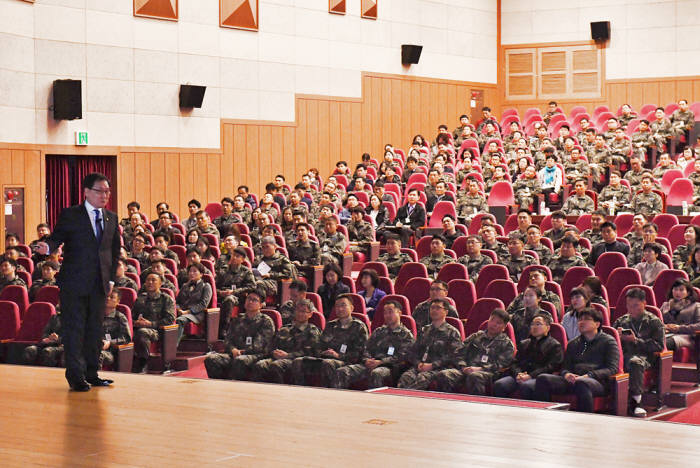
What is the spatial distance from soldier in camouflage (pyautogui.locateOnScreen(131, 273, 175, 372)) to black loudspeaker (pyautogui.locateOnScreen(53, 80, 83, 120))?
2737mm

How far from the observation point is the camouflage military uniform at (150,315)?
483cm

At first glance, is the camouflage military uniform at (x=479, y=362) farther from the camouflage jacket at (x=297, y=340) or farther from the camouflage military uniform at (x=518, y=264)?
the camouflage military uniform at (x=518, y=264)

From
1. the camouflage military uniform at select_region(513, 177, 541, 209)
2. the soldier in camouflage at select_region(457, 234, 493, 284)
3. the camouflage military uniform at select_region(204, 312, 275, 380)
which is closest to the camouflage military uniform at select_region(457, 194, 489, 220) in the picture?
the camouflage military uniform at select_region(513, 177, 541, 209)

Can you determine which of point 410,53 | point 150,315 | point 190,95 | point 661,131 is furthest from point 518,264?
point 410,53

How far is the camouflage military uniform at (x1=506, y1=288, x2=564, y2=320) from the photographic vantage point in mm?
4316

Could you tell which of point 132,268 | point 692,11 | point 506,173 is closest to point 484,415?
point 132,268

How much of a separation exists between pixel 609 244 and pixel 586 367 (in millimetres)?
1588

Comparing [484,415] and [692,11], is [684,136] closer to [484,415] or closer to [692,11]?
[692,11]

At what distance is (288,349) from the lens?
4402mm

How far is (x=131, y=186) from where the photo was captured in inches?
316

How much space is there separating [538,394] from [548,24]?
27.3 ft

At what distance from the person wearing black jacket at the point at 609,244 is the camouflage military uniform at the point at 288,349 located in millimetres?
1715

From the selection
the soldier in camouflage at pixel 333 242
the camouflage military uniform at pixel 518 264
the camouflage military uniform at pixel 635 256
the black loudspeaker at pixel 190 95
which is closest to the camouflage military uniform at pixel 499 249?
the camouflage military uniform at pixel 518 264

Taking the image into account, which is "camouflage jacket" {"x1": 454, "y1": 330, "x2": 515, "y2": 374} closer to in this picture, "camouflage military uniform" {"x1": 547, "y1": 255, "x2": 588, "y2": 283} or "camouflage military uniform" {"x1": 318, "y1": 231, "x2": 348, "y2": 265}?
"camouflage military uniform" {"x1": 547, "y1": 255, "x2": 588, "y2": 283}
